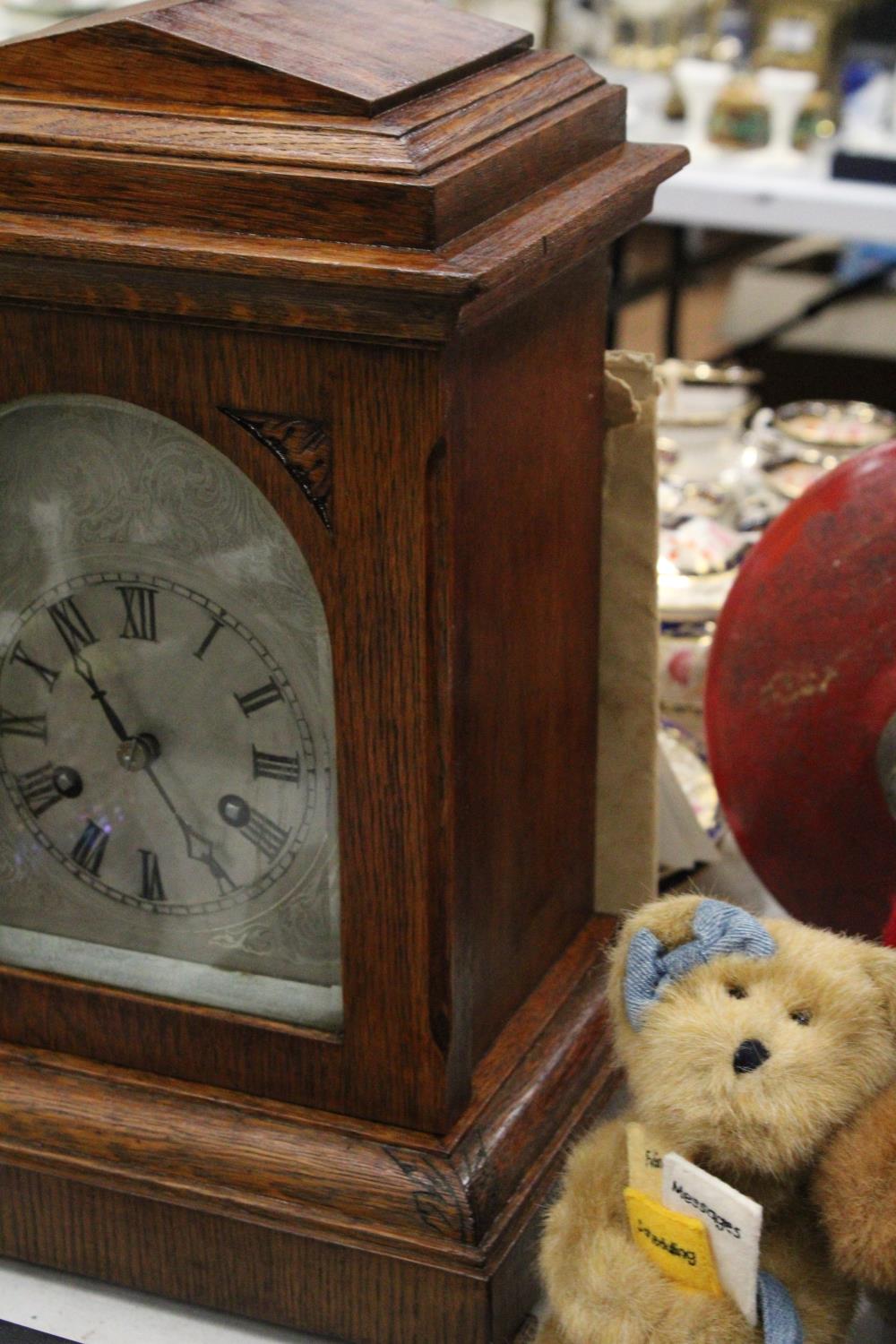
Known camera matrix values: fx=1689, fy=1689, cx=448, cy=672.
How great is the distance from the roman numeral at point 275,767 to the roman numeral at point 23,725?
0.12 meters

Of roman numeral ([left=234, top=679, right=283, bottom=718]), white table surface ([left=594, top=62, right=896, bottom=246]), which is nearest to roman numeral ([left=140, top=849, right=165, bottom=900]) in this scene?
roman numeral ([left=234, top=679, right=283, bottom=718])

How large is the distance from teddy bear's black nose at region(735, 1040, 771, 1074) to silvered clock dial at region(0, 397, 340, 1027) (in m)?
0.23

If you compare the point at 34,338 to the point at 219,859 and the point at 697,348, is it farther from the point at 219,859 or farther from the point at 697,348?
the point at 697,348

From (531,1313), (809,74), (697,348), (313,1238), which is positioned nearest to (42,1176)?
(313,1238)

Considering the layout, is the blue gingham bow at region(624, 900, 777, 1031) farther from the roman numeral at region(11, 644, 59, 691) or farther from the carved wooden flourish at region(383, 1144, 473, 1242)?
the roman numeral at region(11, 644, 59, 691)

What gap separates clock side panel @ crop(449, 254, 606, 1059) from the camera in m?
0.76

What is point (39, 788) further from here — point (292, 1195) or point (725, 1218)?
point (725, 1218)

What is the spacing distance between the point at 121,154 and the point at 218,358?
0.30 ft

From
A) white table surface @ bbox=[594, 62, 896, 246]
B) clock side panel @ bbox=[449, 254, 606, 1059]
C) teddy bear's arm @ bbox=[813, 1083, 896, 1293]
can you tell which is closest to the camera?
teddy bear's arm @ bbox=[813, 1083, 896, 1293]

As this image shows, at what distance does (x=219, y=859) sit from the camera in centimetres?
85

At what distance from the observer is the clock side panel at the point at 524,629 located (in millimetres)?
763

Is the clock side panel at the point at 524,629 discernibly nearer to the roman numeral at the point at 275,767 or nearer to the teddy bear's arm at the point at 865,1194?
the roman numeral at the point at 275,767

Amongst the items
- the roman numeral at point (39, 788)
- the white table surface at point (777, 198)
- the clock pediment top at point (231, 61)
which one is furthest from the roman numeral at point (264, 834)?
the white table surface at point (777, 198)

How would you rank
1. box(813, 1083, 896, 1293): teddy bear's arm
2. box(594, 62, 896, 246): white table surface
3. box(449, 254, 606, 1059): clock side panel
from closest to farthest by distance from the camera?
box(813, 1083, 896, 1293): teddy bear's arm, box(449, 254, 606, 1059): clock side panel, box(594, 62, 896, 246): white table surface
